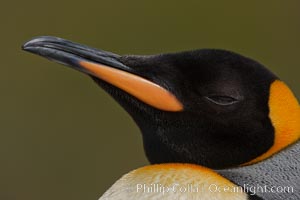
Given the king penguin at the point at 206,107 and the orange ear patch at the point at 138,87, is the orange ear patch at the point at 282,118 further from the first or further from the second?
the orange ear patch at the point at 138,87

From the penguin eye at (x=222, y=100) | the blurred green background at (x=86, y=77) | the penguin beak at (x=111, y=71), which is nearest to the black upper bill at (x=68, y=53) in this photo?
the penguin beak at (x=111, y=71)

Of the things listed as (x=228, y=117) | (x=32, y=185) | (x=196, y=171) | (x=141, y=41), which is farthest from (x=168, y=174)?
(x=141, y=41)

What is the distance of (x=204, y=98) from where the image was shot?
170cm

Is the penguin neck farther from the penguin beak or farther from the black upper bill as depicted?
the black upper bill

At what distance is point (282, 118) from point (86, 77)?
320 cm

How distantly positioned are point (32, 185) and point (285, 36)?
164 cm

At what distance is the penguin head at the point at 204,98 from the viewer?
5.54 feet

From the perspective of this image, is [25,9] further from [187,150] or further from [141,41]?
[187,150]

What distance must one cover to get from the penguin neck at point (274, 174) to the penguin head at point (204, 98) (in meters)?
0.02

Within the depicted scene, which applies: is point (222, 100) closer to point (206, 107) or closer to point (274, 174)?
point (206, 107)

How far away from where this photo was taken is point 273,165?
1.68 metres

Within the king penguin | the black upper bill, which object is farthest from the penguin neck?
the black upper bill

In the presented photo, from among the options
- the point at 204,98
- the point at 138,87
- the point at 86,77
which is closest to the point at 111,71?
the point at 138,87

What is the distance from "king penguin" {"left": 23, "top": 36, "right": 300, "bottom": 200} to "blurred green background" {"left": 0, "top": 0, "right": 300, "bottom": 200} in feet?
8.51
